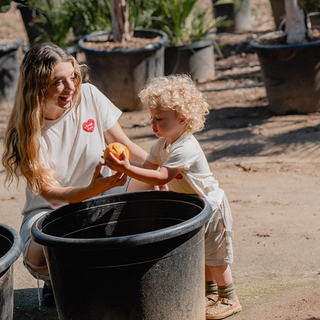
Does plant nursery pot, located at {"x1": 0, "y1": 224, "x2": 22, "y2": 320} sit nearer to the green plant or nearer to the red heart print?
the red heart print

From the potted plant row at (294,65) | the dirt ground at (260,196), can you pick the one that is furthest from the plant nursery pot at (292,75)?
the dirt ground at (260,196)

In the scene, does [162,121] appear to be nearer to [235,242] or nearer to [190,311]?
[190,311]

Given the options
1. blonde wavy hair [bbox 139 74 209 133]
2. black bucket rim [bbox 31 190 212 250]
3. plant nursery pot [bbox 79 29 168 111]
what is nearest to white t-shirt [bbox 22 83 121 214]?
blonde wavy hair [bbox 139 74 209 133]

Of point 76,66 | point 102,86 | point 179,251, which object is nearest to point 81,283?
point 179,251

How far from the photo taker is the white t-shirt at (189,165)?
240 centimetres

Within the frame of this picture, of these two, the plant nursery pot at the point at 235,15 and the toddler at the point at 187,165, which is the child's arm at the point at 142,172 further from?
the plant nursery pot at the point at 235,15

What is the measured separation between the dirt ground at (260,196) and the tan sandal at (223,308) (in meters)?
0.04

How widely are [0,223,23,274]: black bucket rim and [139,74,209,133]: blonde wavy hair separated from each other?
2.66 ft

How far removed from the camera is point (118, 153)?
2320mm

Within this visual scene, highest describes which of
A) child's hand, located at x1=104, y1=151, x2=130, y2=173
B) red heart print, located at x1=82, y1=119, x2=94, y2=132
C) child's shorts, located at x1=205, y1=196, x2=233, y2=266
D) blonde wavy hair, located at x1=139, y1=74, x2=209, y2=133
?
blonde wavy hair, located at x1=139, y1=74, x2=209, y2=133

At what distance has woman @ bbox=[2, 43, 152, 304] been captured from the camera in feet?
8.57

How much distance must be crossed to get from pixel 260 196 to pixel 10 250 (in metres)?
2.61

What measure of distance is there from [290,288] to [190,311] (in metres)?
0.83

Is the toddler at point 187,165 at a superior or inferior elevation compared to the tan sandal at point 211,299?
superior
